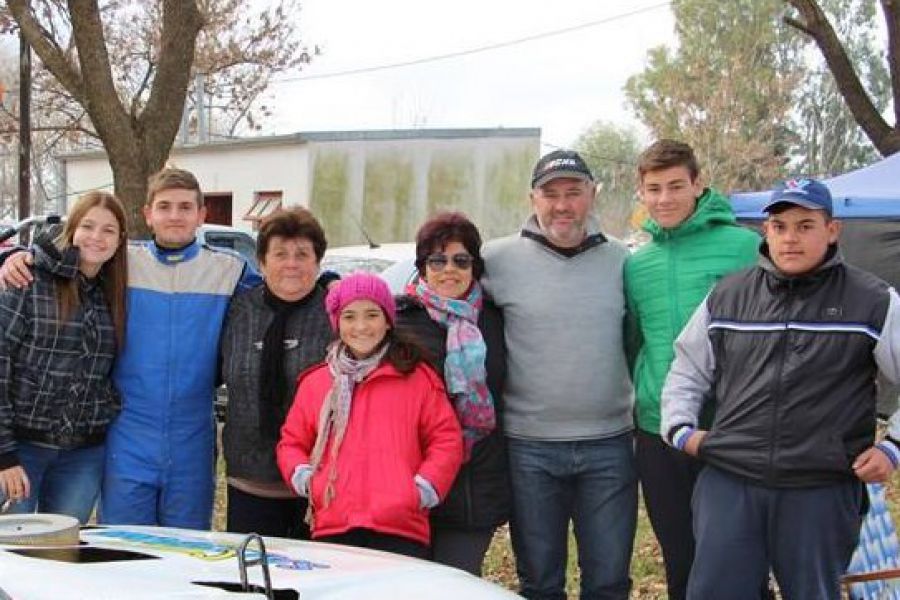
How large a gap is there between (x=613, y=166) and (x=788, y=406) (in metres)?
65.8

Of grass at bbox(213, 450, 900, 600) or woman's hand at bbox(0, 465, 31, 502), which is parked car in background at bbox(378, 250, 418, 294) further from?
woman's hand at bbox(0, 465, 31, 502)

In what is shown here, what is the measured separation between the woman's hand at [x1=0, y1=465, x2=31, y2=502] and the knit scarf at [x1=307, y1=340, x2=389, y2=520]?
111cm

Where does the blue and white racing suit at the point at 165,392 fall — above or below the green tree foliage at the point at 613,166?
below

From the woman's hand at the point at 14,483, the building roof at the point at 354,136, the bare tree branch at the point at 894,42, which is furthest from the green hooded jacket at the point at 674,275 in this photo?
the building roof at the point at 354,136

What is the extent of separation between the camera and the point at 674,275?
3.93m

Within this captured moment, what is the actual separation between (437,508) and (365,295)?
2.76 feet

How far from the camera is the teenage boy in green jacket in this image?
3.91 meters

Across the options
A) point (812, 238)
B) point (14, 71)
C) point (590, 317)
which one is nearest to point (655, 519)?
point (590, 317)

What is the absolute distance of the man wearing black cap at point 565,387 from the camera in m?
3.95

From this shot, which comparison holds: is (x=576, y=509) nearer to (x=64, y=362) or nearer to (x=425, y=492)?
(x=425, y=492)

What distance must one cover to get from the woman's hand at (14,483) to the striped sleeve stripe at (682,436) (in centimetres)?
232

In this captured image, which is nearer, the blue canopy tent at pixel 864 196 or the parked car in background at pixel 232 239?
the blue canopy tent at pixel 864 196

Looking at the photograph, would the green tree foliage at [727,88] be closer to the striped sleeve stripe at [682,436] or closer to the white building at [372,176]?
the white building at [372,176]

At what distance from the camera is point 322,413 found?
3568 mm
